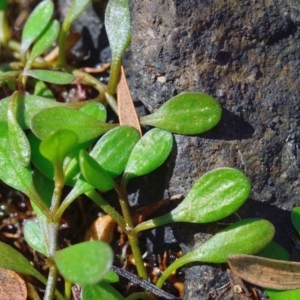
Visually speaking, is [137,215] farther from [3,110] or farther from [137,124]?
[3,110]

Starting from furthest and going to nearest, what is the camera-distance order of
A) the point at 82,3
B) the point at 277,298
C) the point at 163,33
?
the point at 82,3, the point at 163,33, the point at 277,298

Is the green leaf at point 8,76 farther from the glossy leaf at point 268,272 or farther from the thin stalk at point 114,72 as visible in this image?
the glossy leaf at point 268,272

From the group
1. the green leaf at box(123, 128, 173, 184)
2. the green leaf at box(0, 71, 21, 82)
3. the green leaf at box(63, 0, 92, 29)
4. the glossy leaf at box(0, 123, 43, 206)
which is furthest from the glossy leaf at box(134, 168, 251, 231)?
the green leaf at box(63, 0, 92, 29)

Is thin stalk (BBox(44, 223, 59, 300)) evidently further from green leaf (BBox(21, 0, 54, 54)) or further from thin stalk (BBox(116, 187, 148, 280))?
green leaf (BBox(21, 0, 54, 54))

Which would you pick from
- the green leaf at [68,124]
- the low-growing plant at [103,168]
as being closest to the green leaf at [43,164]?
the low-growing plant at [103,168]

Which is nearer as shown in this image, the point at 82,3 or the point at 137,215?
the point at 137,215

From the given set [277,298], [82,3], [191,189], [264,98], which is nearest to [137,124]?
[191,189]
